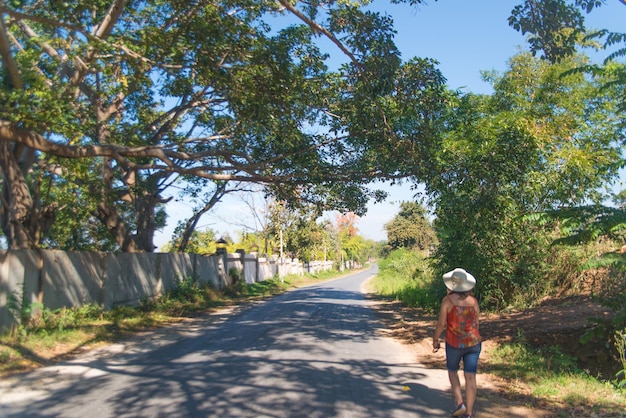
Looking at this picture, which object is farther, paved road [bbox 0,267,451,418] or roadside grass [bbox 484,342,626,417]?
roadside grass [bbox 484,342,626,417]

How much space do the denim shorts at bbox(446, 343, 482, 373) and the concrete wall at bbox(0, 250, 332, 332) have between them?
303 inches

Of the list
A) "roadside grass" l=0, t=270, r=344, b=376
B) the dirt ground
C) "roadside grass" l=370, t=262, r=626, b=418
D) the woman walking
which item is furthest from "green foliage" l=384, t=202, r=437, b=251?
the woman walking

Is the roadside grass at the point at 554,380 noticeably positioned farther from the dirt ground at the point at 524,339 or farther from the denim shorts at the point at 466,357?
the denim shorts at the point at 466,357

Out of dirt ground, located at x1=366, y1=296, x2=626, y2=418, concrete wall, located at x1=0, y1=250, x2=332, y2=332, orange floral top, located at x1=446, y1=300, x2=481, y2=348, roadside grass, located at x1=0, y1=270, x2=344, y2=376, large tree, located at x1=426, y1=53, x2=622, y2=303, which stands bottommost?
dirt ground, located at x1=366, y1=296, x2=626, y2=418

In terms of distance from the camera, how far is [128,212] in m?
22.0

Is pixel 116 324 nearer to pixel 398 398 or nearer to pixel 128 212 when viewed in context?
pixel 398 398

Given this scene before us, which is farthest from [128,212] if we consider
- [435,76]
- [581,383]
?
[581,383]

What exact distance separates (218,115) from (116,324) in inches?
231

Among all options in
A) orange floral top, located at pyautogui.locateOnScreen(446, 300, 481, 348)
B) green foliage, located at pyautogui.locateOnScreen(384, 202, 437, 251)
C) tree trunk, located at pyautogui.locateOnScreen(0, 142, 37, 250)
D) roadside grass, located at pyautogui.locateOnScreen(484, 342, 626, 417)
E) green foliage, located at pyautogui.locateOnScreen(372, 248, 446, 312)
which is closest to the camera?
orange floral top, located at pyautogui.locateOnScreen(446, 300, 481, 348)

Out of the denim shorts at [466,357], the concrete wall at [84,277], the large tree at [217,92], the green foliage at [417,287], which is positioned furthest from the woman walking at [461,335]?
the green foliage at [417,287]

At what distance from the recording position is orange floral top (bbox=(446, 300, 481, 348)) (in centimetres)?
546

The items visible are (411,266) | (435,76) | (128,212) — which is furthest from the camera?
Answer: (411,266)

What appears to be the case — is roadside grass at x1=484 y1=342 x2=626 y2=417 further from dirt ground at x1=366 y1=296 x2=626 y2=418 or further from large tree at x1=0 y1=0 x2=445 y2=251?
large tree at x1=0 y1=0 x2=445 y2=251

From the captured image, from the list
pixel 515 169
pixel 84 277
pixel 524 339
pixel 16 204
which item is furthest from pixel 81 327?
pixel 515 169
